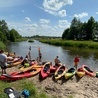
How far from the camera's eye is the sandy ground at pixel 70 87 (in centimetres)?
1205

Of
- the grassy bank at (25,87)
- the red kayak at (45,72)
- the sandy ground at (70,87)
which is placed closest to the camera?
the grassy bank at (25,87)

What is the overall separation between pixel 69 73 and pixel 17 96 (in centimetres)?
726

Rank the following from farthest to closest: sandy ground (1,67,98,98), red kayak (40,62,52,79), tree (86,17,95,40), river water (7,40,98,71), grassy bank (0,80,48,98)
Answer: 1. tree (86,17,95,40)
2. river water (7,40,98,71)
3. red kayak (40,62,52,79)
4. sandy ground (1,67,98,98)
5. grassy bank (0,80,48,98)

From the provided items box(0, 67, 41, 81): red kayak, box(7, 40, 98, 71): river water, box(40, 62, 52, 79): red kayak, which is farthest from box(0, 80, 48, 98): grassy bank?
box(7, 40, 98, 71): river water

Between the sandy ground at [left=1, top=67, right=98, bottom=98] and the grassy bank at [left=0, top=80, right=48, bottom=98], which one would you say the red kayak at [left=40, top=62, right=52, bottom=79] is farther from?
the grassy bank at [left=0, top=80, right=48, bottom=98]

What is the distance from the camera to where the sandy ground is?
475 inches

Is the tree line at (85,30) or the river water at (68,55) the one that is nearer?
the river water at (68,55)

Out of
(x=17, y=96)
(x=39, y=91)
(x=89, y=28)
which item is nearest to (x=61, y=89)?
(x=39, y=91)

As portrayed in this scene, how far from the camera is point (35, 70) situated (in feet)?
53.6

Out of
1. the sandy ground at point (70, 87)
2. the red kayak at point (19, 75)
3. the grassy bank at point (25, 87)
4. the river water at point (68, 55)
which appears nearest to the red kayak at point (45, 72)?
the sandy ground at point (70, 87)

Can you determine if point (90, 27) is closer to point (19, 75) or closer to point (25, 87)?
point (19, 75)

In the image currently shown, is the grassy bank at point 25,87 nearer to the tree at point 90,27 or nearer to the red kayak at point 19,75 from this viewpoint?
the red kayak at point 19,75

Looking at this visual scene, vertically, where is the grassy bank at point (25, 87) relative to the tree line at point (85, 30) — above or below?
below

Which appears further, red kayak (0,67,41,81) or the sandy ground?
red kayak (0,67,41,81)
